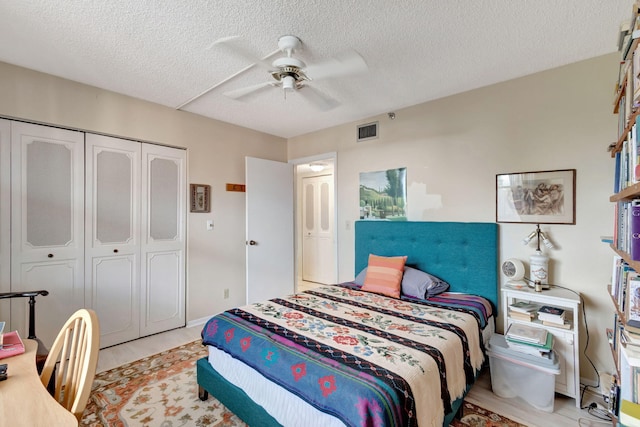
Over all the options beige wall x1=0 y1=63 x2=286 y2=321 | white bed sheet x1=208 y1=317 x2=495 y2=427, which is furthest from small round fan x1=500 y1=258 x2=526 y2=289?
beige wall x1=0 y1=63 x2=286 y2=321

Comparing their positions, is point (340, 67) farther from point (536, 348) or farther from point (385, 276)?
point (536, 348)

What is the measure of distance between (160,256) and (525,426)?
11.4ft

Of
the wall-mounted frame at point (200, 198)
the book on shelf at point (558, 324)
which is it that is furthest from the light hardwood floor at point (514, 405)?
the wall-mounted frame at point (200, 198)

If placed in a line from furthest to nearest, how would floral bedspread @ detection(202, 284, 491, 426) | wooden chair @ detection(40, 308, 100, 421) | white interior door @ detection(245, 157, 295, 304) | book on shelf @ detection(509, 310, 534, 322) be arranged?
1. white interior door @ detection(245, 157, 295, 304)
2. book on shelf @ detection(509, 310, 534, 322)
3. floral bedspread @ detection(202, 284, 491, 426)
4. wooden chair @ detection(40, 308, 100, 421)

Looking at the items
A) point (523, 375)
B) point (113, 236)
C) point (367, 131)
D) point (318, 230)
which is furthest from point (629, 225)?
point (318, 230)

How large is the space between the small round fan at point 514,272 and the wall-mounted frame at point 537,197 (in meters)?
0.37

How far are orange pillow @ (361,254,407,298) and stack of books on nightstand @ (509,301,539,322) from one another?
865 mm

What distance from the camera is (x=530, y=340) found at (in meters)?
1.97

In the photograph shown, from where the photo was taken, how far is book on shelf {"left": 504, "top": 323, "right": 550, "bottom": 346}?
196 cm

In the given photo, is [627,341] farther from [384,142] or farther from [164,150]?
[164,150]

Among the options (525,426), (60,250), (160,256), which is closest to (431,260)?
(525,426)

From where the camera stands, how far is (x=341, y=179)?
3.80m

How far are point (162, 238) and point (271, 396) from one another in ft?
7.68

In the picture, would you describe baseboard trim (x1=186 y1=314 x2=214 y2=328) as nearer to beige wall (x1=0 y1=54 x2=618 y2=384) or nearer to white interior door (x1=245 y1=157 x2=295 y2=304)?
beige wall (x1=0 y1=54 x2=618 y2=384)
